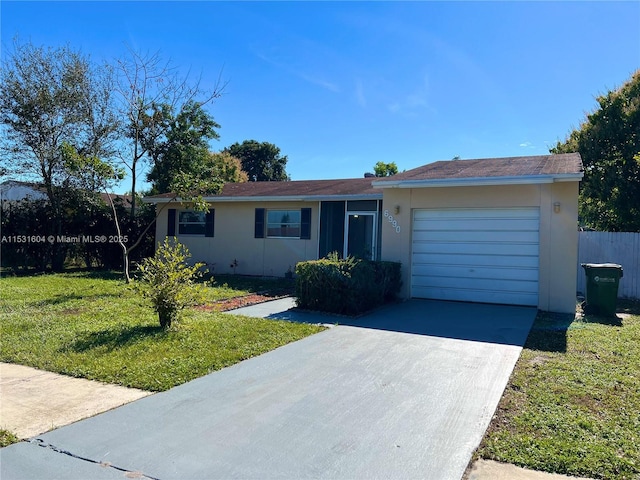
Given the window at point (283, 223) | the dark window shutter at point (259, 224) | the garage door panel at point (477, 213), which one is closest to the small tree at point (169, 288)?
the garage door panel at point (477, 213)

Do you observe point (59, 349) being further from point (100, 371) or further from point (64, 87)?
point (64, 87)

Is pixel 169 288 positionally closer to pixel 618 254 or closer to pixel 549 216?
pixel 549 216

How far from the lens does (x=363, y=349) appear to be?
6336 millimetres

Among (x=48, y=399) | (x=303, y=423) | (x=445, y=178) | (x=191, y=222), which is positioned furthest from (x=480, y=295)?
(x=191, y=222)

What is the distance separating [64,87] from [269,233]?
9.11 m

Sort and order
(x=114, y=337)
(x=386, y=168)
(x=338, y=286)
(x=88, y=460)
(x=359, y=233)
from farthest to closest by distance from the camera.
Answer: (x=386, y=168) → (x=359, y=233) → (x=338, y=286) → (x=114, y=337) → (x=88, y=460)

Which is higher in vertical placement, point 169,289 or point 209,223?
point 209,223

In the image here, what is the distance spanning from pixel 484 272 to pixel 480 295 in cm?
56

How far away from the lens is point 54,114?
15.9 metres

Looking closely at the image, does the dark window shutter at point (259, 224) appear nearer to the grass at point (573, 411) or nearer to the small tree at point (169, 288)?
the small tree at point (169, 288)

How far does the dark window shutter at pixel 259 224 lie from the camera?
621 inches

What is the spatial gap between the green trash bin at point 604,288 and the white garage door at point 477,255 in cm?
105

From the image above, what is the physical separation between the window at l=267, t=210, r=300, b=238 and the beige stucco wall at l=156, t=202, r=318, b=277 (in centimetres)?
19

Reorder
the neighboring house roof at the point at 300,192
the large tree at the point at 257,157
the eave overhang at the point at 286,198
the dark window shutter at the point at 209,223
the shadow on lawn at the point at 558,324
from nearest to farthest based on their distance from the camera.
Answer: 1. the shadow on lawn at the point at 558,324
2. the eave overhang at the point at 286,198
3. the neighboring house roof at the point at 300,192
4. the dark window shutter at the point at 209,223
5. the large tree at the point at 257,157
